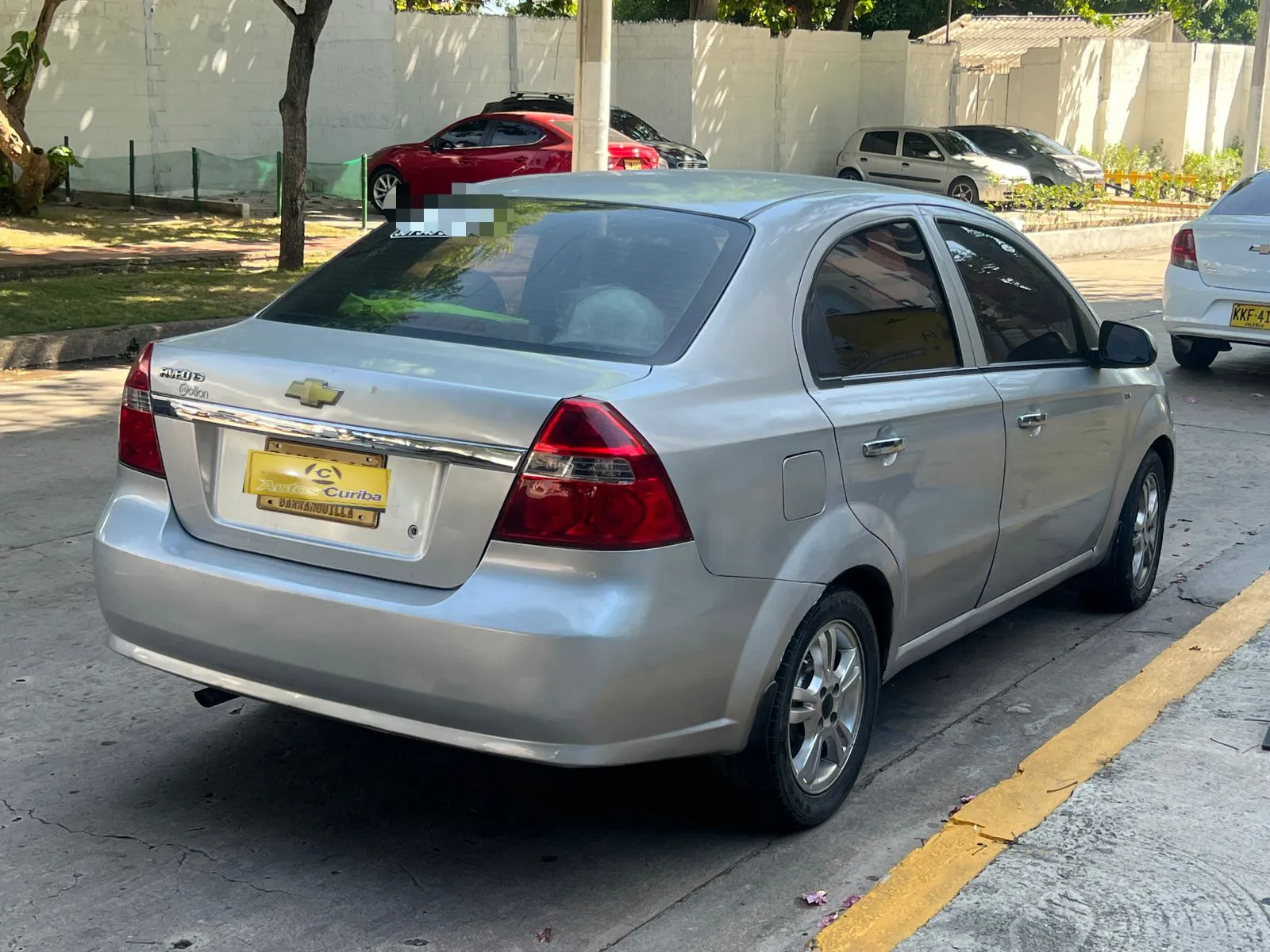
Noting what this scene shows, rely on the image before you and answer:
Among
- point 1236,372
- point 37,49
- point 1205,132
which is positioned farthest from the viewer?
point 1205,132

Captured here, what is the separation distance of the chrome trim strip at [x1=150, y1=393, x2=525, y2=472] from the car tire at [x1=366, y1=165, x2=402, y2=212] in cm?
1919

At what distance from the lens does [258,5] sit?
2388 cm

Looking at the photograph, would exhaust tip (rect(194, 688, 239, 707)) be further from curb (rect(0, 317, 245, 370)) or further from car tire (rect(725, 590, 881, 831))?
curb (rect(0, 317, 245, 370))

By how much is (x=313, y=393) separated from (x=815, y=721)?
1.51 metres

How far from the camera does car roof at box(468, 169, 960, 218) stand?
4262mm

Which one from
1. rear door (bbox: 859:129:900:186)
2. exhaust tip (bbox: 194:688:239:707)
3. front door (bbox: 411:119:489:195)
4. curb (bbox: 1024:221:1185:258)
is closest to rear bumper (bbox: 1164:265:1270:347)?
exhaust tip (bbox: 194:688:239:707)

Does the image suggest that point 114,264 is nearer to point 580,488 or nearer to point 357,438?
point 357,438

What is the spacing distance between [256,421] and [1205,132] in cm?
4377

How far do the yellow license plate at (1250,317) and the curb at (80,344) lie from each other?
23.4ft

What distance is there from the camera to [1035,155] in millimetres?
30453

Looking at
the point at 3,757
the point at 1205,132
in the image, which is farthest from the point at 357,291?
the point at 1205,132

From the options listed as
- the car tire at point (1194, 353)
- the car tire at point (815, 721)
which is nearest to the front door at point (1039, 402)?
the car tire at point (815, 721)

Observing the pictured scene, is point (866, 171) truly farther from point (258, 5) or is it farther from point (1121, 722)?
point (1121, 722)

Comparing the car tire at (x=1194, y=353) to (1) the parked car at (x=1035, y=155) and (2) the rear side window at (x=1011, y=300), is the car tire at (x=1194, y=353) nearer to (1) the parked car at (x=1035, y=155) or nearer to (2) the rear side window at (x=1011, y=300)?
(2) the rear side window at (x=1011, y=300)
